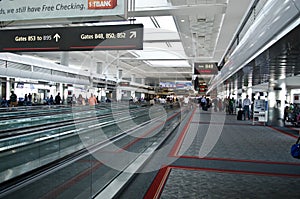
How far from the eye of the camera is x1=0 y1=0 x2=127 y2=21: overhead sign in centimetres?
557

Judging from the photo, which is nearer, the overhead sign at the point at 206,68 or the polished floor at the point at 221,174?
the polished floor at the point at 221,174

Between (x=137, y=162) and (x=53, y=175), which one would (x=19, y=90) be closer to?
(x=137, y=162)

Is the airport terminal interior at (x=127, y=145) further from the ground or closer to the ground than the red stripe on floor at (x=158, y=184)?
further from the ground

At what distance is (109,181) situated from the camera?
4.81 metres

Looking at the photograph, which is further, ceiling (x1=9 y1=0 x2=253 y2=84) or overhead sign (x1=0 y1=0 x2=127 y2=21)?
ceiling (x1=9 y1=0 x2=253 y2=84)

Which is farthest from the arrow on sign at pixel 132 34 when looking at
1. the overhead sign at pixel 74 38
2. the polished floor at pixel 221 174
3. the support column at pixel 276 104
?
the support column at pixel 276 104

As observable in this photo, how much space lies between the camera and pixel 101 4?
5574 millimetres

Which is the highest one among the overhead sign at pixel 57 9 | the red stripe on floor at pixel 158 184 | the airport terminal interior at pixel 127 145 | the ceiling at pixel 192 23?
the ceiling at pixel 192 23

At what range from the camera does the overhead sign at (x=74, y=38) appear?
21.3 feet

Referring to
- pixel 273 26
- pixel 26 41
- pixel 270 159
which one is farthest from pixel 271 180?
pixel 26 41

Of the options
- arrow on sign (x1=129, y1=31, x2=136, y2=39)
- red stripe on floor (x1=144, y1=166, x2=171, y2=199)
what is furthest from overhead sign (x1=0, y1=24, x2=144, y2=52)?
red stripe on floor (x1=144, y1=166, x2=171, y2=199)

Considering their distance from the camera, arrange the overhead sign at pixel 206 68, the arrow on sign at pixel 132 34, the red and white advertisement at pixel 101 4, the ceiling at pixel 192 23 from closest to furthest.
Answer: the red and white advertisement at pixel 101 4, the arrow on sign at pixel 132 34, the ceiling at pixel 192 23, the overhead sign at pixel 206 68

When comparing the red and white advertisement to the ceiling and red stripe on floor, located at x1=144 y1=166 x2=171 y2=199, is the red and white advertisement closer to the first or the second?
the ceiling

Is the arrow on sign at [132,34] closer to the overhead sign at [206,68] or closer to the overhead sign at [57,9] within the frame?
the overhead sign at [57,9]
